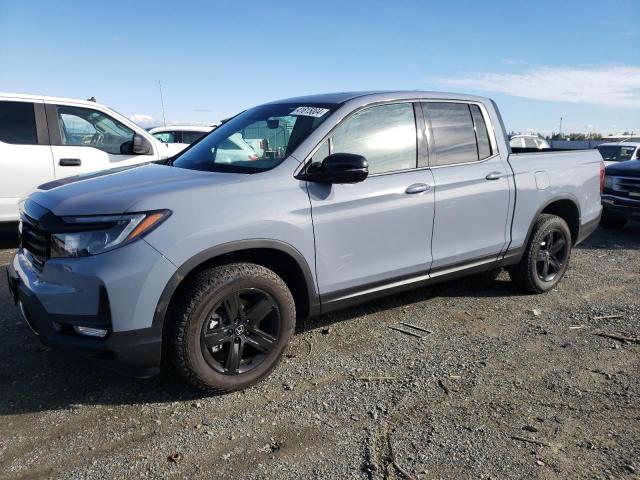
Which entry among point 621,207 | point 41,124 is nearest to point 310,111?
point 41,124

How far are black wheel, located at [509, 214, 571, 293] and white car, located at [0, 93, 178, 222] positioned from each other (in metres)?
4.54

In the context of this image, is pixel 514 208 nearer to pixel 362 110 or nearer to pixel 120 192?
pixel 362 110

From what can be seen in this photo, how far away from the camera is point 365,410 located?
A: 2.86m

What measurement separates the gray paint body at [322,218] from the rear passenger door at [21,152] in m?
3.43

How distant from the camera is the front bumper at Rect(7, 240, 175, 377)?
2.57m

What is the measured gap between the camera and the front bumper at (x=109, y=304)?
2.57 meters

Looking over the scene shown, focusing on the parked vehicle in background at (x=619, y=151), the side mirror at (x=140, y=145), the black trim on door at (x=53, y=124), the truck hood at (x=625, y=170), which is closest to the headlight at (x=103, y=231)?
the side mirror at (x=140, y=145)

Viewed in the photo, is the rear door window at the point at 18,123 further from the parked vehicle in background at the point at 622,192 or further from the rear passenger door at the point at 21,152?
the parked vehicle in background at the point at 622,192

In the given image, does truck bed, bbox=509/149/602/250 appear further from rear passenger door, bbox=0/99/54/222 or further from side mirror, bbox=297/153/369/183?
rear passenger door, bbox=0/99/54/222

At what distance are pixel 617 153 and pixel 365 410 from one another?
1217 centimetres

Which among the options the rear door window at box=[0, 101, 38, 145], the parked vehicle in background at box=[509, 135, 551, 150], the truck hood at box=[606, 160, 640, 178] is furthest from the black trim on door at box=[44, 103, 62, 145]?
the parked vehicle in background at box=[509, 135, 551, 150]

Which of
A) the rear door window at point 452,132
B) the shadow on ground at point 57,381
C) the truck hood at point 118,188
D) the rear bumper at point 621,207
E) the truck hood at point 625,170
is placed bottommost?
the shadow on ground at point 57,381

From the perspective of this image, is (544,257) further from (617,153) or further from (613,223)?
(617,153)

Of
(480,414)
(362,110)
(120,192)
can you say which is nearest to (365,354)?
(480,414)
